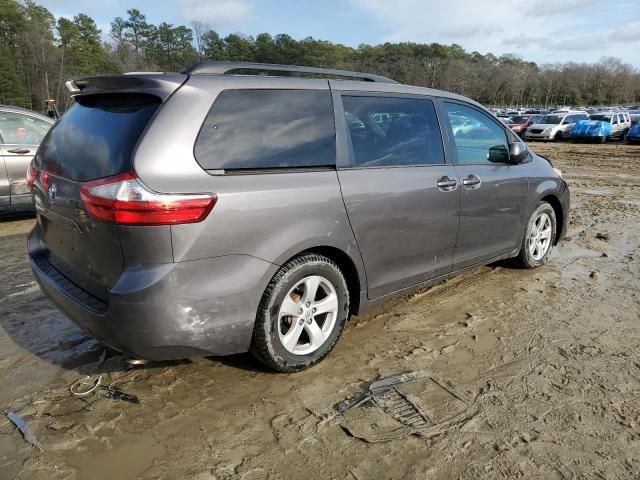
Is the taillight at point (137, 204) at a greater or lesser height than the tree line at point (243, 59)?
lesser

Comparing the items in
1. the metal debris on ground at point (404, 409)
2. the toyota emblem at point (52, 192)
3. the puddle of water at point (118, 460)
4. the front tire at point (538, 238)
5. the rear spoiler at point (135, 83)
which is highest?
the rear spoiler at point (135, 83)

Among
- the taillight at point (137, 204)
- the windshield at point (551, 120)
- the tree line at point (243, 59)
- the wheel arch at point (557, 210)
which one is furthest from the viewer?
the tree line at point (243, 59)

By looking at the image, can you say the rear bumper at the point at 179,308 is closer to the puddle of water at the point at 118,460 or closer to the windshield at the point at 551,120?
the puddle of water at the point at 118,460

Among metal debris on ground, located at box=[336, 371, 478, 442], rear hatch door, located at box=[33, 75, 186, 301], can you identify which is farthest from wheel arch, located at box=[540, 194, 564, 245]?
rear hatch door, located at box=[33, 75, 186, 301]

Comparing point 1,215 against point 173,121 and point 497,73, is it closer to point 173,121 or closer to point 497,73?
point 173,121

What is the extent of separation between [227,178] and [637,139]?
90.7 ft

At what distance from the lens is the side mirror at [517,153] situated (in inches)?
172

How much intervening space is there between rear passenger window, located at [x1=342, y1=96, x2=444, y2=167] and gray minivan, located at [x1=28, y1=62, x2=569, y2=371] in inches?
0.4

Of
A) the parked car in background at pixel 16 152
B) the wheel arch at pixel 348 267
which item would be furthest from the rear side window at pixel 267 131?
the parked car in background at pixel 16 152

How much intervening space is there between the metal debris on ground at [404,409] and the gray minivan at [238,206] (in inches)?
18.8

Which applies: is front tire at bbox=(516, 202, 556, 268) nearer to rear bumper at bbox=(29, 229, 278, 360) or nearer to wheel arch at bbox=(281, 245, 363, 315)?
wheel arch at bbox=(281, 245, 363, 315)

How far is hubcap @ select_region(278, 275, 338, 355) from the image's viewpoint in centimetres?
300

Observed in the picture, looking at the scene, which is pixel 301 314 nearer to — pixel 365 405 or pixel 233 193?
pixel 365 405

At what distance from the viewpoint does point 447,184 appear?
380 cm
